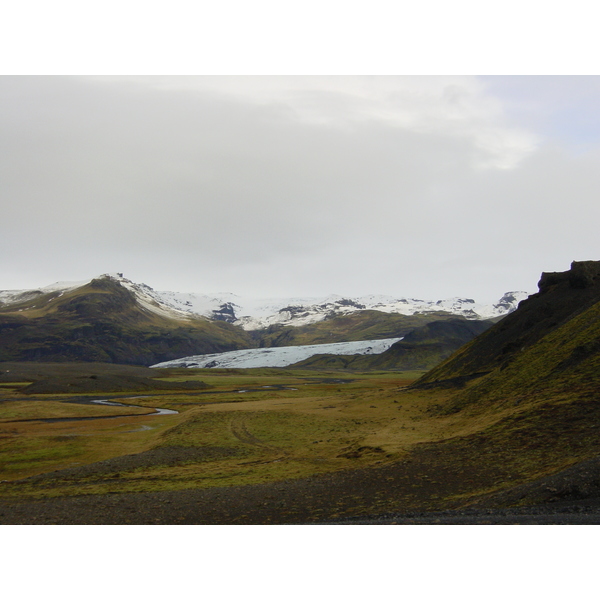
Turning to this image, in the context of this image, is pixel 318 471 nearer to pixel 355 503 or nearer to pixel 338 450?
pixel 338 450

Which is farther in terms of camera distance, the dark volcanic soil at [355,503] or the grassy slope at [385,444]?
the grassy slope at [385,444]

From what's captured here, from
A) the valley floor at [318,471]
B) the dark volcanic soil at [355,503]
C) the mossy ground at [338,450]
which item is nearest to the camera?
the dark volcanic soil at [355,503]

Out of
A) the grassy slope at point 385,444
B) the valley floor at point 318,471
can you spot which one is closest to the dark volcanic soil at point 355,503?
the valley floor at point 318,471

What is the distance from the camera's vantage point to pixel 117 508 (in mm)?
27234

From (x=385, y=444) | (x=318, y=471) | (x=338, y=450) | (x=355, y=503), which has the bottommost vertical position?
(x=338, y=450)

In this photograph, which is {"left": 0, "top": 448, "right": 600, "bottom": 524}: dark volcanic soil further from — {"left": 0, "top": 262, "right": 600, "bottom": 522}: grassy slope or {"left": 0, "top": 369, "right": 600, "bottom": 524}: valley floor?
{"left": 0, "top": 262, "right": 600, "bottom": 522}: grassy slope

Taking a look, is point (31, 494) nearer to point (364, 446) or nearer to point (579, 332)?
point (364, 446)

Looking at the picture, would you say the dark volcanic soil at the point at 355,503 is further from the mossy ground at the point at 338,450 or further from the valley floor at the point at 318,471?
Answer: the mossy ground at the point at 338,450

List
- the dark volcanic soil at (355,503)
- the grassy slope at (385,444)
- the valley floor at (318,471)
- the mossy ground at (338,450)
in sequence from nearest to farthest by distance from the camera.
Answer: the dark volcanic soil at (355,503)
the valley floor at (318,471)
the grassy slope at (385,444)
the mossy ground at (338,450)

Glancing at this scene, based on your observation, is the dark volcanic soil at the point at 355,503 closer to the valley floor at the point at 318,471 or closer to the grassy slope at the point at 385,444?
the valley floor at the point at 318,471

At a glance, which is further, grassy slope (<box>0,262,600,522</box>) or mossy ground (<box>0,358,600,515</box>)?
mossy ground (<box>0,358,600,515</box>)

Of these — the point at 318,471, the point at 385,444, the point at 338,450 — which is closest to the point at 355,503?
the point at 318,471

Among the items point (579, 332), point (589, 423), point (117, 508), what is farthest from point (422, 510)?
point (579, 332)

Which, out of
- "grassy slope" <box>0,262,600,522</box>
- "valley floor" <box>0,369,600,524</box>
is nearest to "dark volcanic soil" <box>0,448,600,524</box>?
"valley floor" <box>0,369,600,524</box>
